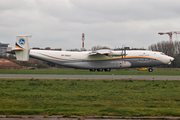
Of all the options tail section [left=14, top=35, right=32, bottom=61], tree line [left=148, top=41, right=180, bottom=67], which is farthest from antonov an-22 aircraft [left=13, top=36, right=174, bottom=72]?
tree line [left=148, top=41, right=180, bottom=67]

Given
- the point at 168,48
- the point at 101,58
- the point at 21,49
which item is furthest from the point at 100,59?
the point at 168,48

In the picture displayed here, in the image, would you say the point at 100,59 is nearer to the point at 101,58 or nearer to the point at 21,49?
the point at 101,58

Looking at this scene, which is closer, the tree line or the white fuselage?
the white fuselage

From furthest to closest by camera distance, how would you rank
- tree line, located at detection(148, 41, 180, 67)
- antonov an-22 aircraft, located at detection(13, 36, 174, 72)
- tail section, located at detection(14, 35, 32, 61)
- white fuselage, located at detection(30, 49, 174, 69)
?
tree line, located at detection(148, 41, 180, 67)
white fuselage, located at detection(30, 49, 174, 69)
antonov an-22 aircraft, located at detection(13, 36, 174, 72)
tail section, located at detection(14, 35, 32, 61)

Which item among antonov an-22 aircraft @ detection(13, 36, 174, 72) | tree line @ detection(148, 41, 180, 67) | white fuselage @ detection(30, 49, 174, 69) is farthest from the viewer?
tree line @ detection(148, 41, 180, 67)

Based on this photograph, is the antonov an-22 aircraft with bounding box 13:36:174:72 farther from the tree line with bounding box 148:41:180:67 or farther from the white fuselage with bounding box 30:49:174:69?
the tree line with bounding box 148:41:180:67

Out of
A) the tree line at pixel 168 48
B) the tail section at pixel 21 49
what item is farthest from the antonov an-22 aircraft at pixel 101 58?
the tree line at pixel 168 48

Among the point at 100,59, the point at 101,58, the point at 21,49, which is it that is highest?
the point at 21,49

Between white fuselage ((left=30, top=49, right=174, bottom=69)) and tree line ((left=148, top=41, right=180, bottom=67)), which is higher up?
tree line ((left=148, top=41, right=180, bottom=67))

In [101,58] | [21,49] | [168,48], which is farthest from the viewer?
[168,48]

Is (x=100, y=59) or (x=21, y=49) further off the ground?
(x=21, y=49)

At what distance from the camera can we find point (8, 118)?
30.9ft

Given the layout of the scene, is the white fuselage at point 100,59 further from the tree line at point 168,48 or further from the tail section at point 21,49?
the tree line at point 168,48

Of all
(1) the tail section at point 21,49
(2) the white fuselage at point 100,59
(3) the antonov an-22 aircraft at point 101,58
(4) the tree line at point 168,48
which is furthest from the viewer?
(4) the tree line at point 168,48
